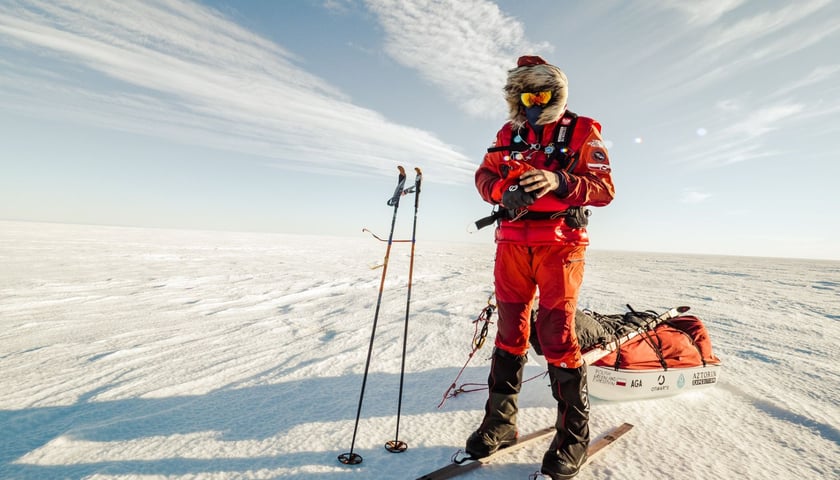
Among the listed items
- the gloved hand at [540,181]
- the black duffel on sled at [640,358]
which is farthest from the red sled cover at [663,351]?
the gloved hand at [540,181]

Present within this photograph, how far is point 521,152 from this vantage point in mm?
2020

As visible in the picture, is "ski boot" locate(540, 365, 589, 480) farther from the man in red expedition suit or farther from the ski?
the ski

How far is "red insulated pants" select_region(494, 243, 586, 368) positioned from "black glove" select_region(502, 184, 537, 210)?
37 centimetres

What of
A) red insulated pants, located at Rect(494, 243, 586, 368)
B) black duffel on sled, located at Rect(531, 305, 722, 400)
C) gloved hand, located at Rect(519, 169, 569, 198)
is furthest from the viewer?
black duffel on sled, located at Rect(531, 305, 722, 400)

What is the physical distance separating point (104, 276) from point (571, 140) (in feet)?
33.9

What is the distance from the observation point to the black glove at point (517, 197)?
166cm

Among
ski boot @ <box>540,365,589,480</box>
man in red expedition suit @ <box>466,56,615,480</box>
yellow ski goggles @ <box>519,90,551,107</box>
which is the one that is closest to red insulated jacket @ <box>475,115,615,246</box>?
man in red expedition suit @ <box>466,56,615,480</box>

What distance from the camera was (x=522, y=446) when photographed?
6.70 feet

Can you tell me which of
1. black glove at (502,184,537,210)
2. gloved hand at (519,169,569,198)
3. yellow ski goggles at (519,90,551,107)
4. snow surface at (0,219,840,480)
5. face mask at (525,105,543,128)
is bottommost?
snow surface at (0,219,840,480)

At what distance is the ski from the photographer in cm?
174

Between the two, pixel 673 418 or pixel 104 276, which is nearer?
pixel 673 418

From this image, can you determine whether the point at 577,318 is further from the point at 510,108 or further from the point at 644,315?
the point at 510,108

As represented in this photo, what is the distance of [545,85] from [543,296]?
118cm

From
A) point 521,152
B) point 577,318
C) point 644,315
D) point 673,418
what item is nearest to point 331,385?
point 577,318
